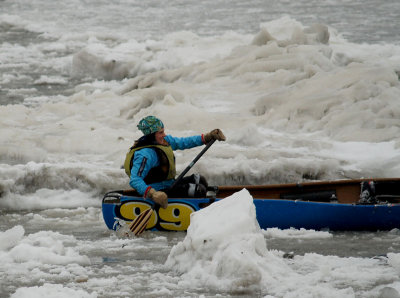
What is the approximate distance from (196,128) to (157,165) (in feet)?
14.3

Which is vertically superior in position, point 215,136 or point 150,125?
point 150,125

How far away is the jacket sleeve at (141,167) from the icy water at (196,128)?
1.71 ft

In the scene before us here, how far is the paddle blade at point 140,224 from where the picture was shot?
25.3ft

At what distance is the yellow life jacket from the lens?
26.1 feet

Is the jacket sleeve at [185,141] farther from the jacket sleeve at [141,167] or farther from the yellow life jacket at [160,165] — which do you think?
the jacket sleeve at [141,167]

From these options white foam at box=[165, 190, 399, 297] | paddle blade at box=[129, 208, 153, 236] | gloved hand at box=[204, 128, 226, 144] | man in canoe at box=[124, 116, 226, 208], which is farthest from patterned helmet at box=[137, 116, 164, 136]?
white foam at box=[165, 190, 399, 297]

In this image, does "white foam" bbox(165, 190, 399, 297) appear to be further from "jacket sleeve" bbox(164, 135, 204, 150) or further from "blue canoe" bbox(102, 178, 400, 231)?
"jacket sleeve" bbox(164, 135, 204, 150)

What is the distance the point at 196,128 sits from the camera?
40.5ft

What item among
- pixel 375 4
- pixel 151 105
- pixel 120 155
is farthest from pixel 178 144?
pixel 375 4

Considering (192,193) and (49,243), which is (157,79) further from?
(49,243)

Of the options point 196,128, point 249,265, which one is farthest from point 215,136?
point 196,128

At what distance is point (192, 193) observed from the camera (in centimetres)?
815

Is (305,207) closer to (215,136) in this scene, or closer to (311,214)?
(311,214)

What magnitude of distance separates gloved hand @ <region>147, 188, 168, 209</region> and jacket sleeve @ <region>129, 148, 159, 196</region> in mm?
67
